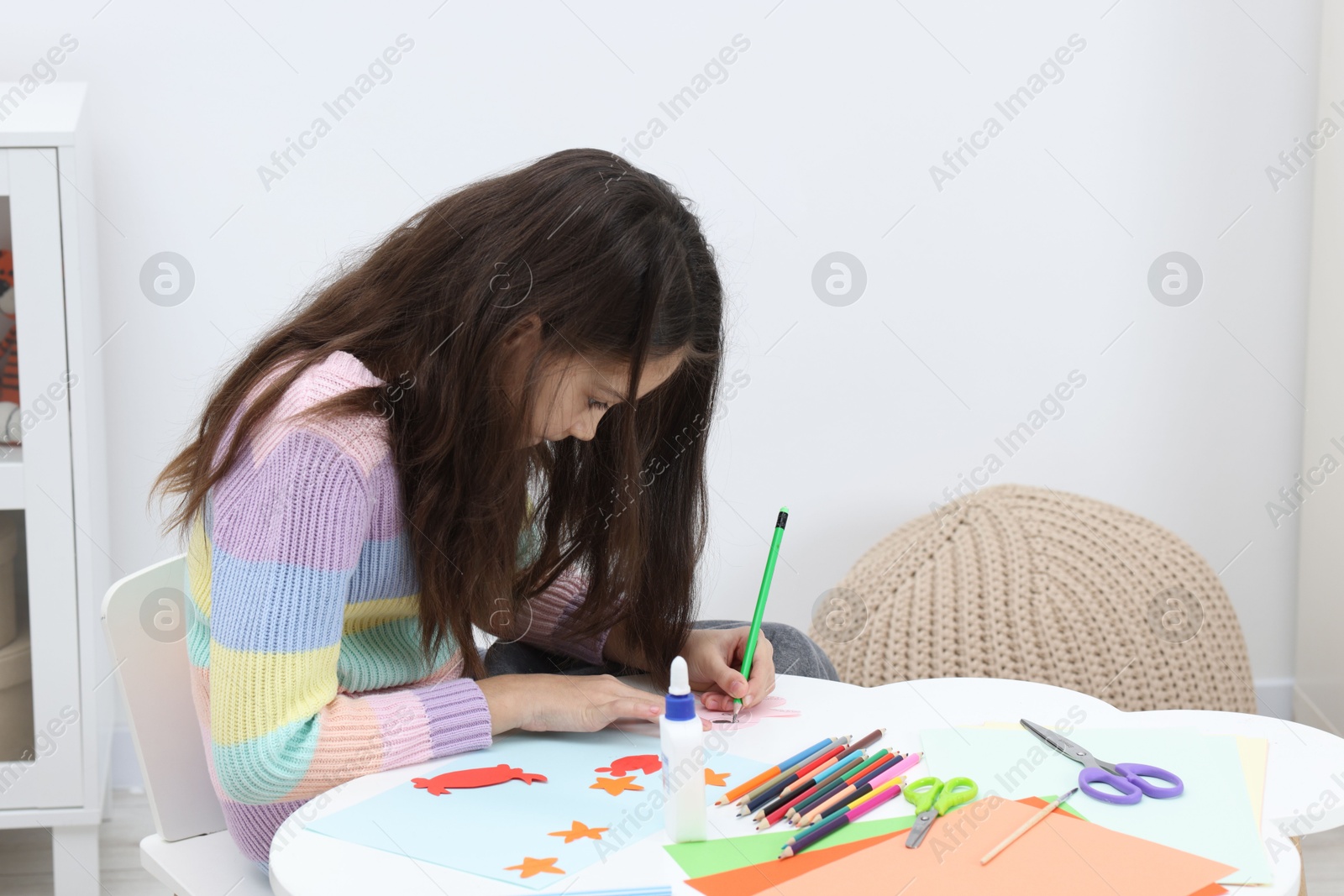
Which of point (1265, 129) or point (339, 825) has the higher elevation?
point (1265, 129)

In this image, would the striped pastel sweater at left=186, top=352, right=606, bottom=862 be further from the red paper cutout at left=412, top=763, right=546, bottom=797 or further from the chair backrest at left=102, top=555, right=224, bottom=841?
the chair backrest at left=102, top=555, right=224, bottom=841

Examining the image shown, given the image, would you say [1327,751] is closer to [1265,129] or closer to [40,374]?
[1265,129]

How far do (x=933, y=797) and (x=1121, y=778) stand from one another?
161mm

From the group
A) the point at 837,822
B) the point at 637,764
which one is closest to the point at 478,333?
the point at 637,764

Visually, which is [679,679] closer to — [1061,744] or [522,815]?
[522,815]

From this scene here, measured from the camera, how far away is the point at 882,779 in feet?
3.19

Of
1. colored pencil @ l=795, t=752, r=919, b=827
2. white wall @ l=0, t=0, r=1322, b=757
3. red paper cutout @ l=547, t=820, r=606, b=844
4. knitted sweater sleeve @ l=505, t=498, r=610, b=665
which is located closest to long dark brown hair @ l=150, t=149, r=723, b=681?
knitted sweater sleeve @ l=505, t=498, r=610, b=665

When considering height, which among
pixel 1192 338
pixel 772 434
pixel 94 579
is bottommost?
pixel 94 579

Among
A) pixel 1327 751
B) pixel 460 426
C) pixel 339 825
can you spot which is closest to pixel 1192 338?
pixel 1327 751

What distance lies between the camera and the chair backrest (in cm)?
117

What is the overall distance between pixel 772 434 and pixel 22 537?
123cm

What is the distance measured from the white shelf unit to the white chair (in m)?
0.63

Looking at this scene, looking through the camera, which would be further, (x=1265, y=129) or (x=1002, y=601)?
(x=1265, y=129)

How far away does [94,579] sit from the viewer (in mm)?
1810
